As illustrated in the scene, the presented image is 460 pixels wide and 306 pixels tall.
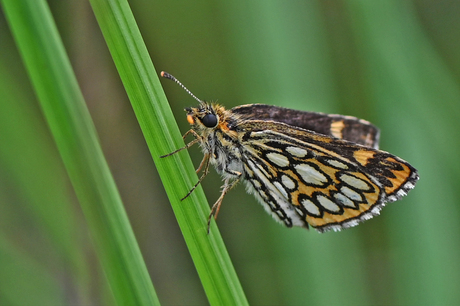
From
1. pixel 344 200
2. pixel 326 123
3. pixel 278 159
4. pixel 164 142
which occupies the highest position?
pixel 164 142

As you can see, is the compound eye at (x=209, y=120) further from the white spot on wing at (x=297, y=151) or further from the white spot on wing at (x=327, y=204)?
the white spot on wing at (x=327, y=204)

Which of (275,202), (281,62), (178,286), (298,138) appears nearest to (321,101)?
(281,62)

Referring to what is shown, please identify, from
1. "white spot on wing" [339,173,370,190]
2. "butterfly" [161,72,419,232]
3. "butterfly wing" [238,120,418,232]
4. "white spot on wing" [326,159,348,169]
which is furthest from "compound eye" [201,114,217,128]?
"white spot on wing" [339,173,370,190]

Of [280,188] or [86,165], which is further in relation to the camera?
[280,188]

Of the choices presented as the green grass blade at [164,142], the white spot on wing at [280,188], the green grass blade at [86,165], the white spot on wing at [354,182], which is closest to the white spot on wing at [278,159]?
the white spot on wing at [280,188]

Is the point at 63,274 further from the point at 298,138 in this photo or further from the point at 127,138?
the point at 298,138

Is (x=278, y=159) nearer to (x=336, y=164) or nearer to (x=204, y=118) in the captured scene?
(x=336, y=164)

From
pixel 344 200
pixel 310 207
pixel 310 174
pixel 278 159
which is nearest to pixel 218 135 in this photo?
pixel 278 159
